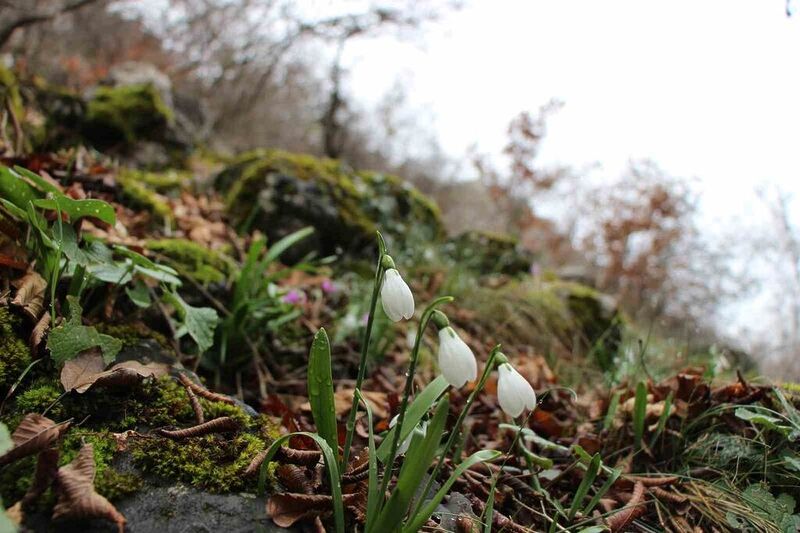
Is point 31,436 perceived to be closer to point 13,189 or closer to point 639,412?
point 13,189

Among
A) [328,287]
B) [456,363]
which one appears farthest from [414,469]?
[328,287]

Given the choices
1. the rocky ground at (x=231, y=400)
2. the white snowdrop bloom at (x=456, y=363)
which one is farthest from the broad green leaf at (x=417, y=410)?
the white snowdrop bloom at (x=456, y=363)

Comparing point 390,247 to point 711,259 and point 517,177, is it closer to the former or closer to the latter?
point 517,177

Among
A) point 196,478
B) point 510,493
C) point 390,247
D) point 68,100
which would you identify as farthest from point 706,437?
point 68,100

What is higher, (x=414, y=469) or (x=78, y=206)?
(x=78, y=206)

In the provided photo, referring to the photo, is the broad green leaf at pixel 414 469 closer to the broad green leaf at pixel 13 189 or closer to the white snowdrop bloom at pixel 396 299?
the white snowdrop bloom at pixel 396 299

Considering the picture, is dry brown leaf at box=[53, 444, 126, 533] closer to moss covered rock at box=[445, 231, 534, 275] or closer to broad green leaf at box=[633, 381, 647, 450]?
broad green leaf at box=[633, 381, 647, 450]
